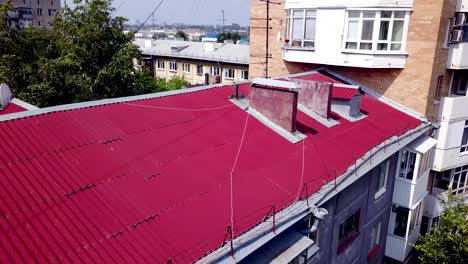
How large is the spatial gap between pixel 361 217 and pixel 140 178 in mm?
8099

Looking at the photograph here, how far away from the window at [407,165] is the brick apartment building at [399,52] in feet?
0.20

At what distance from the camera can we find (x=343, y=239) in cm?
1145

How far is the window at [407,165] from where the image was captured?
15.4 meters

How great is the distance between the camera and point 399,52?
51.2ft

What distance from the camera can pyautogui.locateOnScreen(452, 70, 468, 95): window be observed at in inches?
719

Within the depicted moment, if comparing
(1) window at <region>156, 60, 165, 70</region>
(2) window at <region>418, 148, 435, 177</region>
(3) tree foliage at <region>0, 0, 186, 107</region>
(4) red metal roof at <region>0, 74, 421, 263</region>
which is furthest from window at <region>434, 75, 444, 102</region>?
(1) window at <region>156, 60, 165, 70</region>

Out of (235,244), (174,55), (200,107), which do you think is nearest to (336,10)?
(200,107)

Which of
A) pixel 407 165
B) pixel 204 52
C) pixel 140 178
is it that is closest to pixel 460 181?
pixel 407 165

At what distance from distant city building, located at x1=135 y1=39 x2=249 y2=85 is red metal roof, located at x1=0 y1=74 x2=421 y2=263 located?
114ft

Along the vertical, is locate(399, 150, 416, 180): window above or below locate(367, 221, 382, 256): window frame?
above

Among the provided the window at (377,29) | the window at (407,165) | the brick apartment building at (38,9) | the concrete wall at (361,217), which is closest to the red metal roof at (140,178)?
the concrete wall at (361,217)

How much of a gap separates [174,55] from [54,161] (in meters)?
45.3

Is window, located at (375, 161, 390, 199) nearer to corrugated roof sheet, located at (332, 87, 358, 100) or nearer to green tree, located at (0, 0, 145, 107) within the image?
corrugated roof sheet, located at (332, 87, 358, 100)

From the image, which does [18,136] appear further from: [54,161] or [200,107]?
[200,107]
